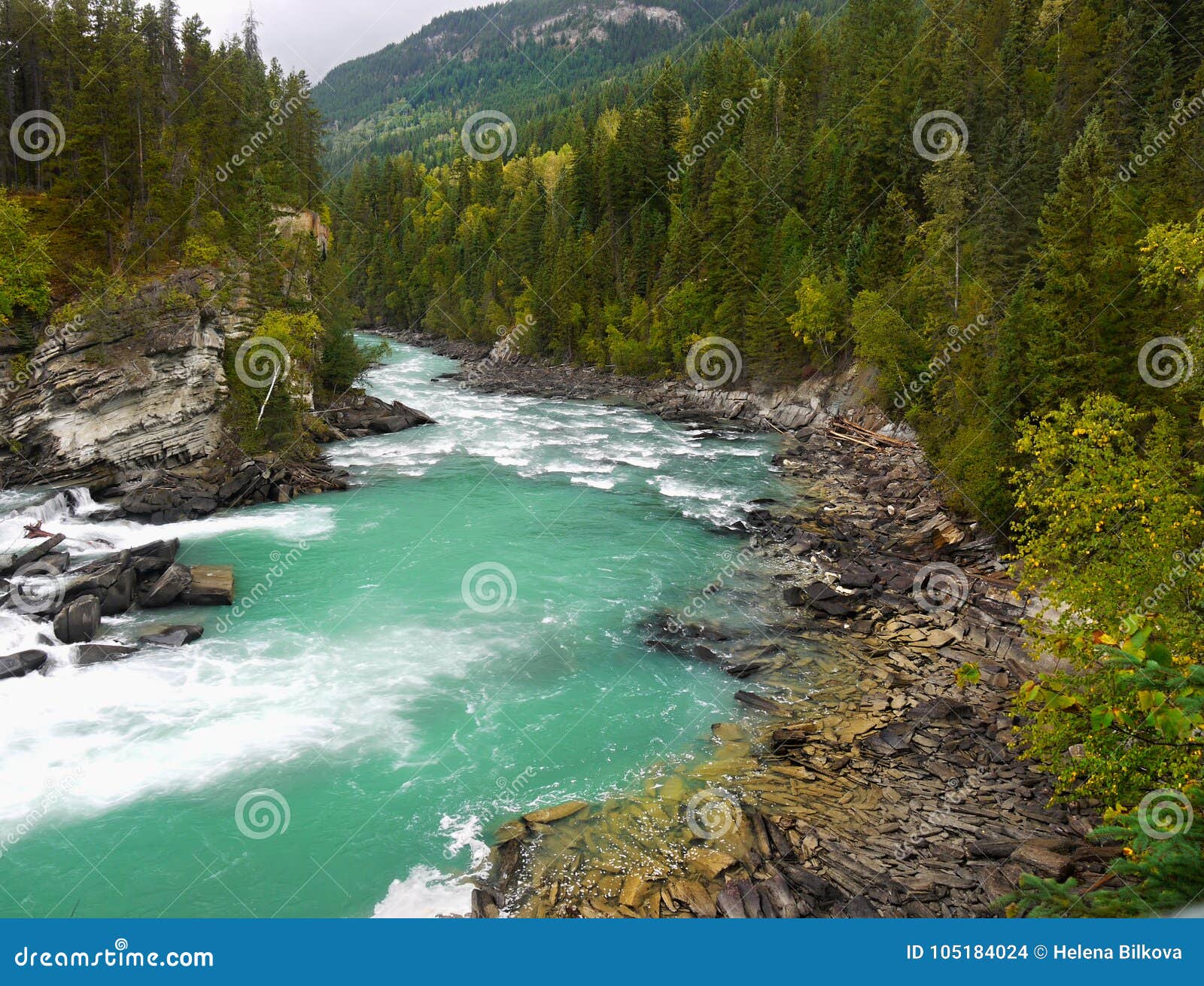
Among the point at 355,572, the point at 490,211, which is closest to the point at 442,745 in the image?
the point at 355,572

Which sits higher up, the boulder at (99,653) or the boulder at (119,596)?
the boulder at (119,596)

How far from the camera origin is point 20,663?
1838cm

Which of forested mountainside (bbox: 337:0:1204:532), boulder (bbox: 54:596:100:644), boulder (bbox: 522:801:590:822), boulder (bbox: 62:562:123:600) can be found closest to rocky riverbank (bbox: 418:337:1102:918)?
boulder (bbox: 522:801:590:822)

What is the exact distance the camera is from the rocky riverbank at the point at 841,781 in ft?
40.1

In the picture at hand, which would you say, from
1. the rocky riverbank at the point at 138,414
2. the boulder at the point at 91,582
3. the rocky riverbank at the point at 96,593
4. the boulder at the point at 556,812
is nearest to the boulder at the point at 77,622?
the rocky riverbank at the point at 96,593

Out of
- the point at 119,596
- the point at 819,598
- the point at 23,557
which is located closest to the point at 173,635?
the point at 119,596

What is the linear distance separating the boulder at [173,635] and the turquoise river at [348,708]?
13.1 inches

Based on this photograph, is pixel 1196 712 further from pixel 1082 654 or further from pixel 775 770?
pixel 775 770

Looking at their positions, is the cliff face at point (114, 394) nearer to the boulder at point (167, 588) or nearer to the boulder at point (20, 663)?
the boulder at point (167, 588)

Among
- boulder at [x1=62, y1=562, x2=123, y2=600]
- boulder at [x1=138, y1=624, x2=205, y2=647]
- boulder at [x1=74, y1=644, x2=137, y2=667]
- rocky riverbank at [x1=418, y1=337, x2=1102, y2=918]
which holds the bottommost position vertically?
rocky riverbank at [x1=418, y1=337, x2=1102, y2=918]

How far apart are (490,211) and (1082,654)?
107108 millimetres

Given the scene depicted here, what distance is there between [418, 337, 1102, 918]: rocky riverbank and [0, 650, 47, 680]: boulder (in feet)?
43.4

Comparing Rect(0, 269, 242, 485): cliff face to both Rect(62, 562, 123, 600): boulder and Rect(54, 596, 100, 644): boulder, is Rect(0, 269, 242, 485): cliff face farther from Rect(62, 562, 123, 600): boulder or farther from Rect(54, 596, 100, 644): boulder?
Rect(54, 596, 100, 644): boulder

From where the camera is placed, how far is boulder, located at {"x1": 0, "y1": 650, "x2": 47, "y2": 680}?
18172mm
